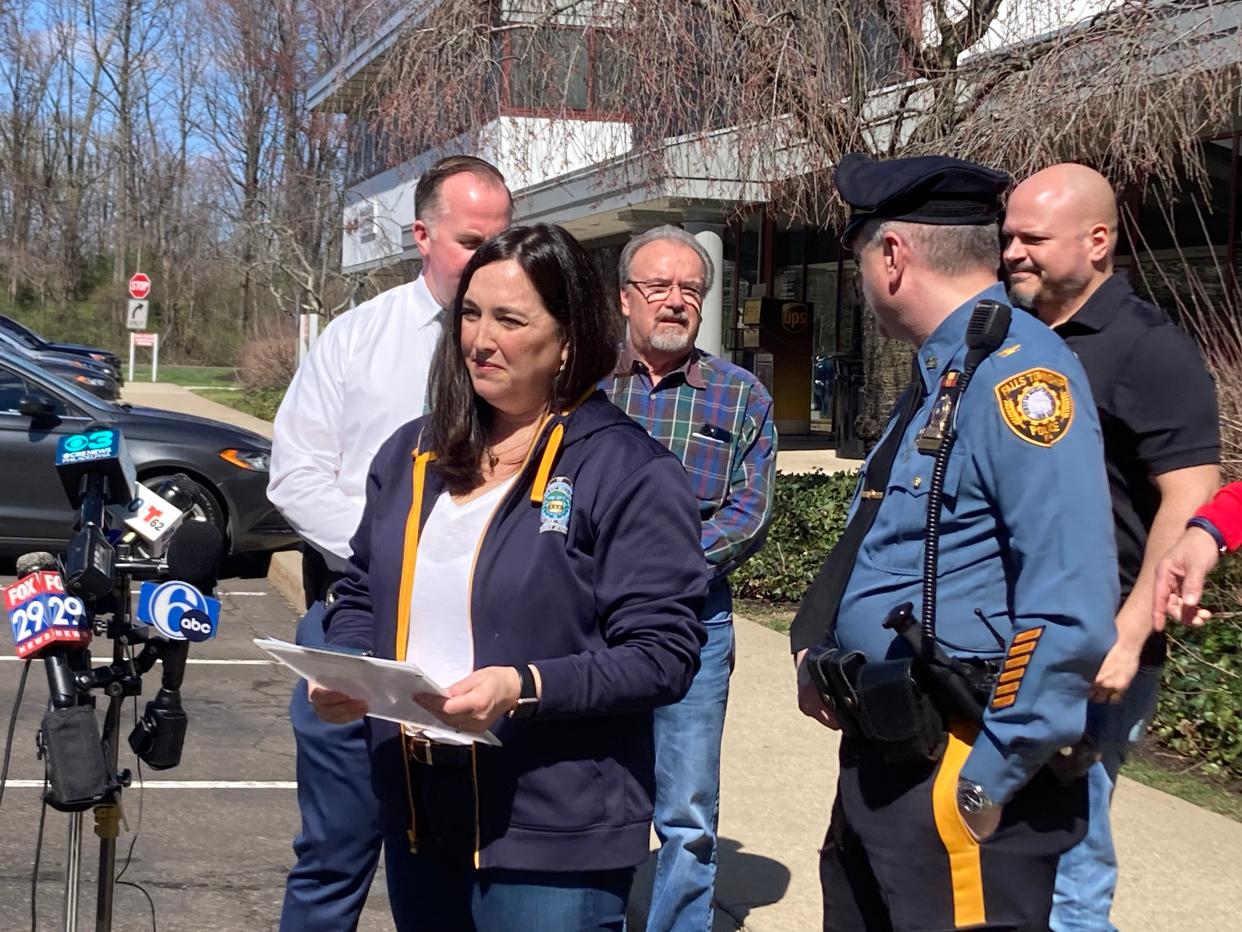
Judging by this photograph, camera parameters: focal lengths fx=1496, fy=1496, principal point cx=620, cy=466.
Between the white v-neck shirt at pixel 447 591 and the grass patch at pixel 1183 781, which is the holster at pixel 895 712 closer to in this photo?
the white v-neck shirt at pixel 447 591

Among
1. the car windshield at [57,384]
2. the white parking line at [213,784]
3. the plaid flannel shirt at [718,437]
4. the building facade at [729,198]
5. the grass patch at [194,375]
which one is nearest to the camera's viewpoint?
the plaid flannel shirt at [718,437]

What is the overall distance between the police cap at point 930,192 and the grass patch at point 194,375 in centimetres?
3875

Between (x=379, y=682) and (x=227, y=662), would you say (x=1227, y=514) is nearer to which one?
(x=379, y=682)

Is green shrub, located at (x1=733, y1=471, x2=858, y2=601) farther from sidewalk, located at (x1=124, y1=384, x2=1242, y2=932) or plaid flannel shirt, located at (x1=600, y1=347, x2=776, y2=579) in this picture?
plaid flannel shirt, located at (x1=600, y1=347, x2=776, y2=579)

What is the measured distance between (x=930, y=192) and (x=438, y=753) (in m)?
1.26

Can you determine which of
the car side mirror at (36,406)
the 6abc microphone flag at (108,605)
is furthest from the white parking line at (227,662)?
→ the 6abc microphone flag at (108,605)

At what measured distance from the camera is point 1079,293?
3.33 m

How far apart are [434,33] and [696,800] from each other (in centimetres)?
652

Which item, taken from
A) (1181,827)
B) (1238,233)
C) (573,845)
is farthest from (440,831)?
(1238,233)

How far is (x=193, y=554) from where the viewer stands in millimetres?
2840

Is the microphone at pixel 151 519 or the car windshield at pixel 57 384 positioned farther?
the car windshield at pixel 57 384

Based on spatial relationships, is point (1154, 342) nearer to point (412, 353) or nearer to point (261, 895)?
point (412, 353)

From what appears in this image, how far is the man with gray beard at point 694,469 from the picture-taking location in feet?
13.0

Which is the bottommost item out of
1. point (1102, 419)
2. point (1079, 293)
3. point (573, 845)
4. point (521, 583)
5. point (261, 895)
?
point (261, 895)
